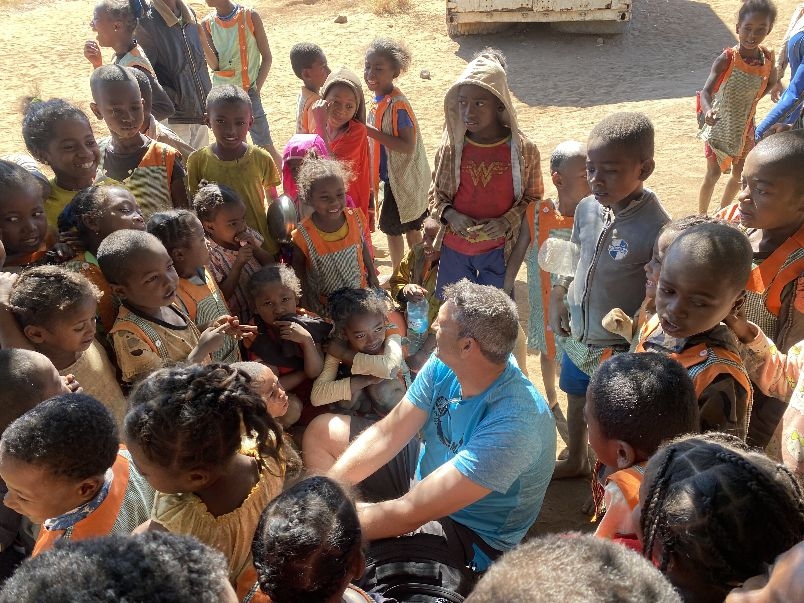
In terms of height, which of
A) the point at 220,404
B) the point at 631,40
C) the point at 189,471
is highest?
the point at 220,404

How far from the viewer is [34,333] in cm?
268

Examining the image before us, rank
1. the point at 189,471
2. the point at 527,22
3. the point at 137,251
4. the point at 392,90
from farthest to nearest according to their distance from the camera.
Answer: the point at 527,22 < the point at 392,90 < the point at 137,251 < the point at 189,471

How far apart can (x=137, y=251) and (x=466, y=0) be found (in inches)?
408

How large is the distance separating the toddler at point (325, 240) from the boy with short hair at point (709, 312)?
2.01 metres

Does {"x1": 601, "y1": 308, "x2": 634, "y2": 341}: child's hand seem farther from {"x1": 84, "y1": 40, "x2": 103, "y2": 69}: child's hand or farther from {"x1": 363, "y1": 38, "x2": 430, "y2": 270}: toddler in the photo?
{"x1": 84, "y1": 40, "x2": 103, "y2": 69}: child's hand

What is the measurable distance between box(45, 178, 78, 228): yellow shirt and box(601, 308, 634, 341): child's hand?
2652 millimetres

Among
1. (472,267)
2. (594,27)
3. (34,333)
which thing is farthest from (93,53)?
(594,27)

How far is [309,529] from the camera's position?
1.73 metres

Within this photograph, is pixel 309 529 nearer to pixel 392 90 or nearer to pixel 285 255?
pixel 285 255

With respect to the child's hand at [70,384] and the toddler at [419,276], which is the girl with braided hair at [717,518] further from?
the toddler at [419,276]

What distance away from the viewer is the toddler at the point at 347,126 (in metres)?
5.02

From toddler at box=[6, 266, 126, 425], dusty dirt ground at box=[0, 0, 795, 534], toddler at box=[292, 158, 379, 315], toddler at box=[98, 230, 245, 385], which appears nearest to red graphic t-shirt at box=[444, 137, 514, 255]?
toddler at box=[292, 158, 379, 315]

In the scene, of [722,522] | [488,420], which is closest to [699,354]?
[488,420]

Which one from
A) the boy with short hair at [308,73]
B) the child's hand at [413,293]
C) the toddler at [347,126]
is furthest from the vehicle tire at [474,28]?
the child's hand at [413,293]
